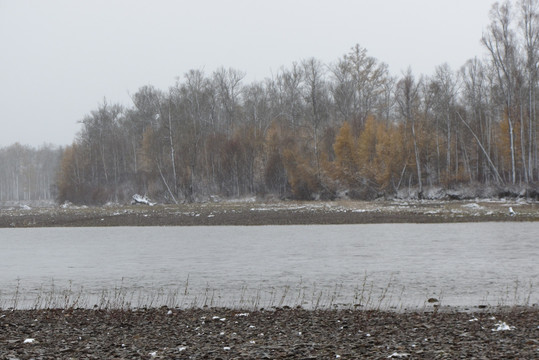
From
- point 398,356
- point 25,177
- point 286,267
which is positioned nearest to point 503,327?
point 398,356

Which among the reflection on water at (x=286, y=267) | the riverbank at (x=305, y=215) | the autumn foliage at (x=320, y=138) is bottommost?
the reflection on water at (x=286, y=267)

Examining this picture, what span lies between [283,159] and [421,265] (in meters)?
53.3

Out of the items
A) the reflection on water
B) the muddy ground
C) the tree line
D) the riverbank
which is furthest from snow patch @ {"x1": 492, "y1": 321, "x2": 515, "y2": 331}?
the tree line

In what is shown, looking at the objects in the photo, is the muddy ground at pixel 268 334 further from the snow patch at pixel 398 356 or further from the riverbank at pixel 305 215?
the riverbank at pixel 305 215

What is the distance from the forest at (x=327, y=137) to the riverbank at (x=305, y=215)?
918cm

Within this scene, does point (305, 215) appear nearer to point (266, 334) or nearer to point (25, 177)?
point (266, 334)

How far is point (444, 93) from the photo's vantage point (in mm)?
71875

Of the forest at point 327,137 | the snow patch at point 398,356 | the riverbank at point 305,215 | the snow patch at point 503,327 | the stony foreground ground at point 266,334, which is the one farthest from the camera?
the forest at point 327,137

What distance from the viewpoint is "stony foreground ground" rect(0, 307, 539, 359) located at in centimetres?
943

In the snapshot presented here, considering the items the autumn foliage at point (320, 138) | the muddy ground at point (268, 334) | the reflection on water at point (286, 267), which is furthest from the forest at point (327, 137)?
the muddy ground at point (268, 334)

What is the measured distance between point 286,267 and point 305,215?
26.9 meters

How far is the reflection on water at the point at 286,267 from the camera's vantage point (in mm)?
16281

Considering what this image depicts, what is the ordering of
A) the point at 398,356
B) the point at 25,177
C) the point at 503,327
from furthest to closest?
the point at 25,177, the point at 503,327, the point at 398,356

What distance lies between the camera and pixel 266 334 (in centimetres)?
1126
